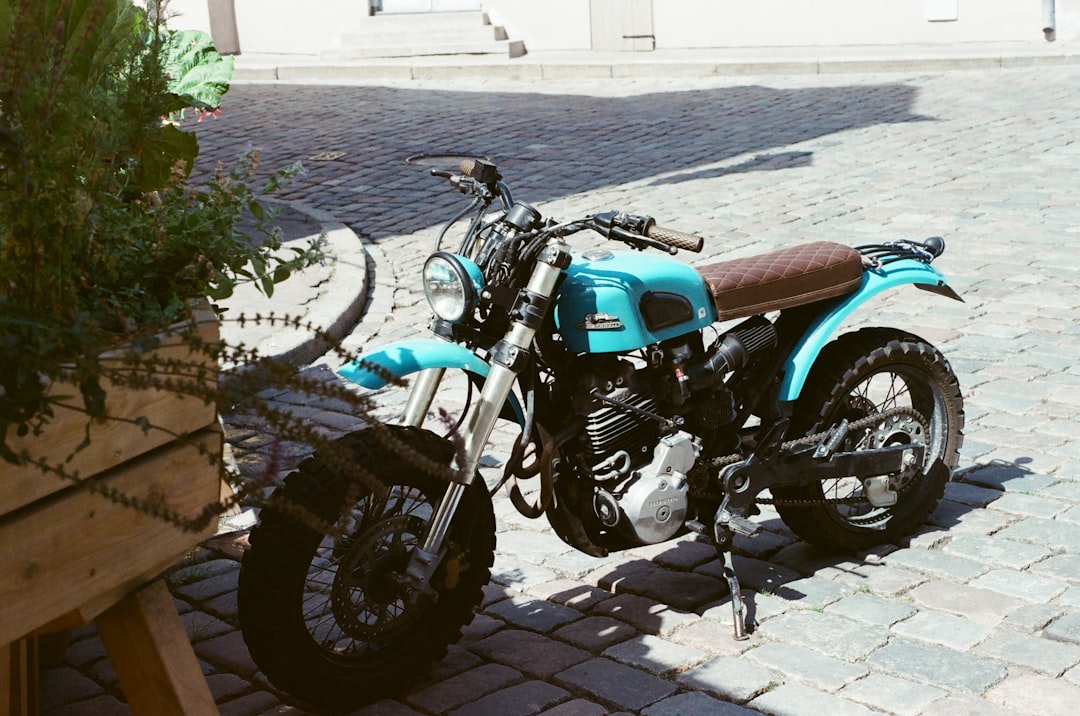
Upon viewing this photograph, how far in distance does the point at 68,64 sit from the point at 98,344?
1.61ft

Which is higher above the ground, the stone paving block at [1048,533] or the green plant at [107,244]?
the green plant at [107,244]

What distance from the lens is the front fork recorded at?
3.51m

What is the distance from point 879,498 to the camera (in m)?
4.36

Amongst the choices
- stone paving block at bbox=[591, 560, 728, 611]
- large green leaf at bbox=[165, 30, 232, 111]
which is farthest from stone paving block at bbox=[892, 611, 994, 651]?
large green leaf at bbox=[165, 30, 232, 111]

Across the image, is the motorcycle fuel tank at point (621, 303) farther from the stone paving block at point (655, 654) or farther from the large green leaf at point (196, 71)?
the large green leaf at point (196, 71)

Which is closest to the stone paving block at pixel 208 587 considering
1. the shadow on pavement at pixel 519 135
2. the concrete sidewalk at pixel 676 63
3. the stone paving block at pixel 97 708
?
the stone paving block at pixel 97 708

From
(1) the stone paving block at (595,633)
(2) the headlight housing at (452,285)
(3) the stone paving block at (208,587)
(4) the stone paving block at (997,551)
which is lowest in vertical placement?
(4) the stone paving block at (997,551)

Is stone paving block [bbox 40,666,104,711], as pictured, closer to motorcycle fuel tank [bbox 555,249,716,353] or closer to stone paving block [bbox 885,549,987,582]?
motorcycle fuel tank [bbox 555,249,716,353]

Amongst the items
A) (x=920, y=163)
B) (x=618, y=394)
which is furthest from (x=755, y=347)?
(x=920, y=163)

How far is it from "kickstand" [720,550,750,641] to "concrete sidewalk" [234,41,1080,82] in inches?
512

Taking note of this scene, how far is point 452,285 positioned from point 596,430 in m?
0.65

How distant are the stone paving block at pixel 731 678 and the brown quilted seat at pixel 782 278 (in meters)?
0.93

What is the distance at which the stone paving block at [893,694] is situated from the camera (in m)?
3.44

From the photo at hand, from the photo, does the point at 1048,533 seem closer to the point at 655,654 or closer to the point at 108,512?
the point at 655,654
